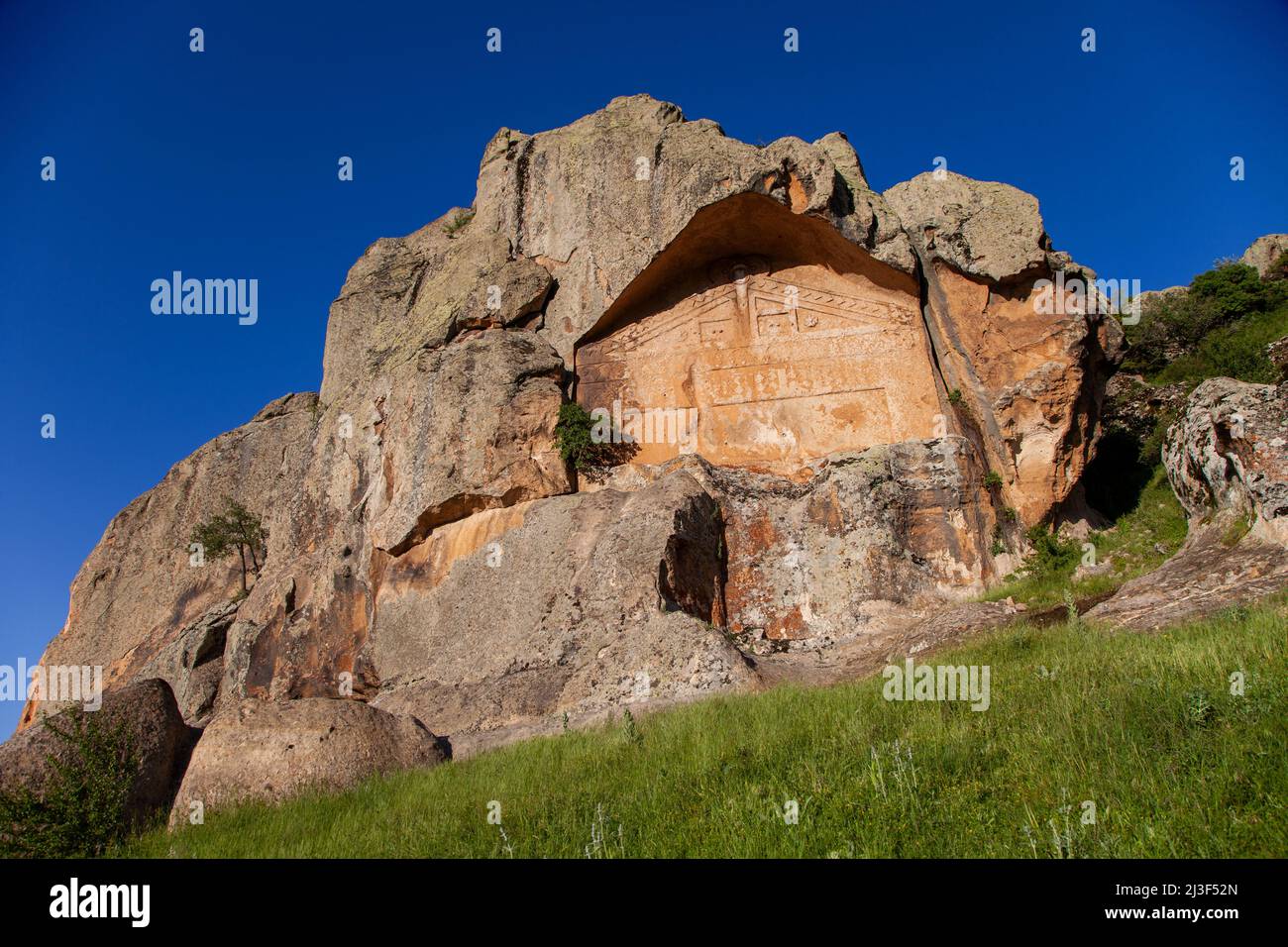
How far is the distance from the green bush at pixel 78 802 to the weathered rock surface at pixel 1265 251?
3827cm

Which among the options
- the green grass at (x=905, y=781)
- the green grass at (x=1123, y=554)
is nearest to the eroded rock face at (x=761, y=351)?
the green grass at (x=1123, y=554)

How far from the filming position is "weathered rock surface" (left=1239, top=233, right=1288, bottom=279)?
32.3 meters

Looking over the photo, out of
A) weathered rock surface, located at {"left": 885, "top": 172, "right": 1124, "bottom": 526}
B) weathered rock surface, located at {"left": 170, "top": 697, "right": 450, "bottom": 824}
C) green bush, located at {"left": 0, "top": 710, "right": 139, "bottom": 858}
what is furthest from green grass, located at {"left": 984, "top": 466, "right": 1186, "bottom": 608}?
green bush, located at {"left": 0, "top": 710, "right": 139, "bottom": 858}

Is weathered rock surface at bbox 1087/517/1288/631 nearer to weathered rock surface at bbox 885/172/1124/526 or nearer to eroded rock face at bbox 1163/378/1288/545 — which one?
eroded rock face at bbox 1163/378/1288/545

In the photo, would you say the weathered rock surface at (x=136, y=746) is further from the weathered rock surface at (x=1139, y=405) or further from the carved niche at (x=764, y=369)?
the weathered rock surface at (x=1139, y=405)

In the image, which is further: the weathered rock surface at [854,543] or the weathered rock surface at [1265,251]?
the weathered rock surface at [1265,251]

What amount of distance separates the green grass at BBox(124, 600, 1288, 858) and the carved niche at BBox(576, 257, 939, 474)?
9.88 meters

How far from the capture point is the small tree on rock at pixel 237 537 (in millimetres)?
25547

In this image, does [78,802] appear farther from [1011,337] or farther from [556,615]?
[1011,337]

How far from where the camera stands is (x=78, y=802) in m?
7.27
